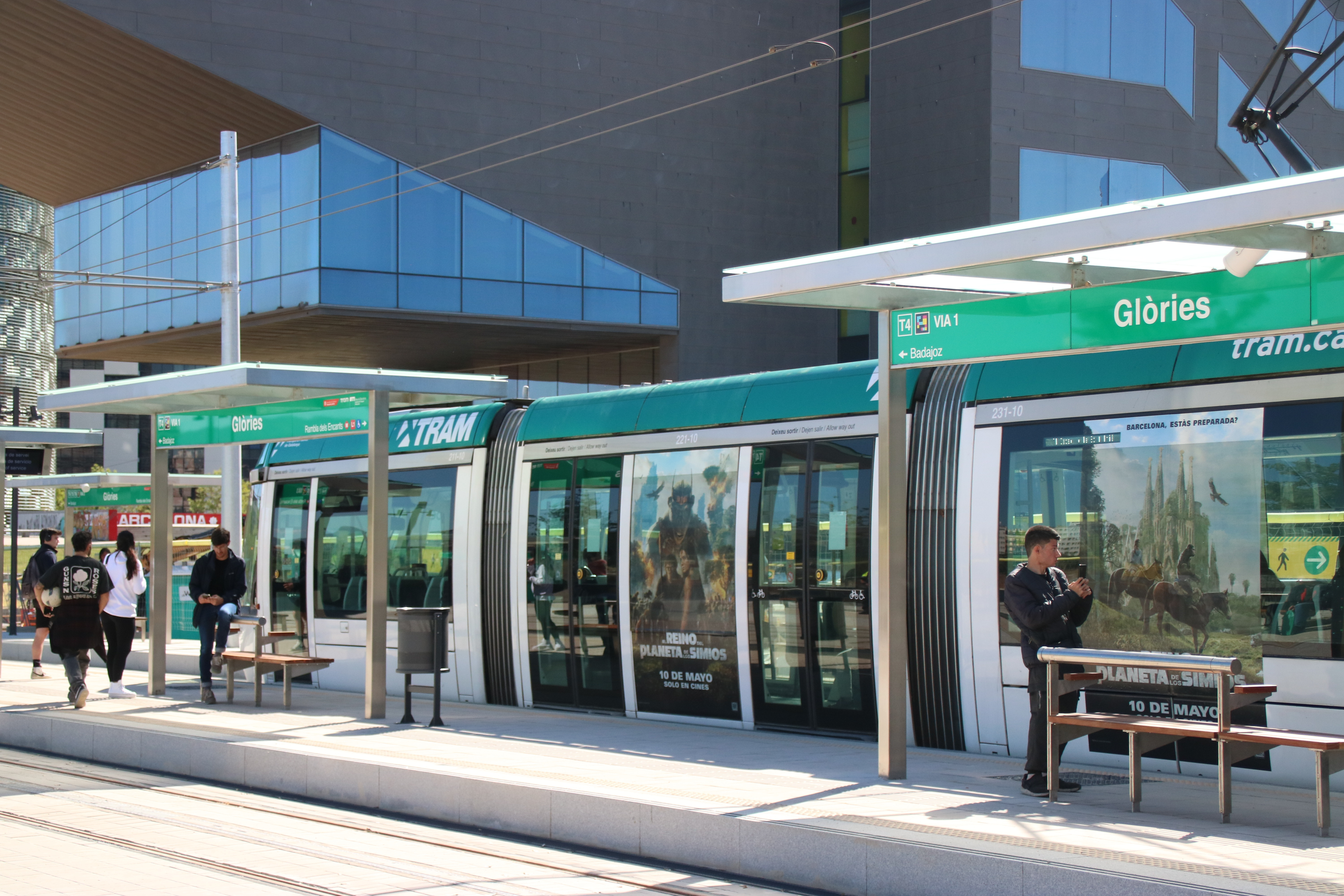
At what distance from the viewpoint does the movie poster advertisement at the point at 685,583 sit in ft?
38.1

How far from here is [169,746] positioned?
1142cm

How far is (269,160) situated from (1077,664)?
2654 cm

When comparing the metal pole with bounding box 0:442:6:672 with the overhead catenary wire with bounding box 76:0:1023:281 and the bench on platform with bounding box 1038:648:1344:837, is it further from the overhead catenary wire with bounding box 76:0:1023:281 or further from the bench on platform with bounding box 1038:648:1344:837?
the bench on platform with bounding box 1038:648:1344:837

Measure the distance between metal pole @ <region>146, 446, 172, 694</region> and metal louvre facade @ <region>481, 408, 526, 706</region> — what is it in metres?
3.35

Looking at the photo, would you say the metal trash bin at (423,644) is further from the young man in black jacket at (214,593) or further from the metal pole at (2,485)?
the metal pole at (2,485)

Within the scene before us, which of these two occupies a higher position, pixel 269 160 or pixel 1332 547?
pixel 269 160

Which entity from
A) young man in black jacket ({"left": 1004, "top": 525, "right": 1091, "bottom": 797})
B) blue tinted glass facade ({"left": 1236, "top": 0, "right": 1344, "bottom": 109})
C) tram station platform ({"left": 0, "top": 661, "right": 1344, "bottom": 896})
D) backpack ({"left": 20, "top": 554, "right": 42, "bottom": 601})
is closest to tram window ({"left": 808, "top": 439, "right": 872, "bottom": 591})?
tram station platform ({"left": 0, "top": 661, "right": 1344, "bottom": 896})

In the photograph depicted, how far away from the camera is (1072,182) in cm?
3123

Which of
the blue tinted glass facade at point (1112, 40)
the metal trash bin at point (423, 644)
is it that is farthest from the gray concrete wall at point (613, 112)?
the metal trash bin at point (423, 644)

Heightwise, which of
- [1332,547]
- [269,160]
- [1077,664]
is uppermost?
[269,160]

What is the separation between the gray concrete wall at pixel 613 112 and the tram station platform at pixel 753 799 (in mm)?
19502

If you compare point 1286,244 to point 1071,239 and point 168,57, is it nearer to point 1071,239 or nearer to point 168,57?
point 1071,239

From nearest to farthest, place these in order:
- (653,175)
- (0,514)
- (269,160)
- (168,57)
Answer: (0,514), (168,57), (269,160), (653,175)

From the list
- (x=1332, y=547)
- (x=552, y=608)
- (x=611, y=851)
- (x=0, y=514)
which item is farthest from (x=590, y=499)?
(x=0, y=514)
